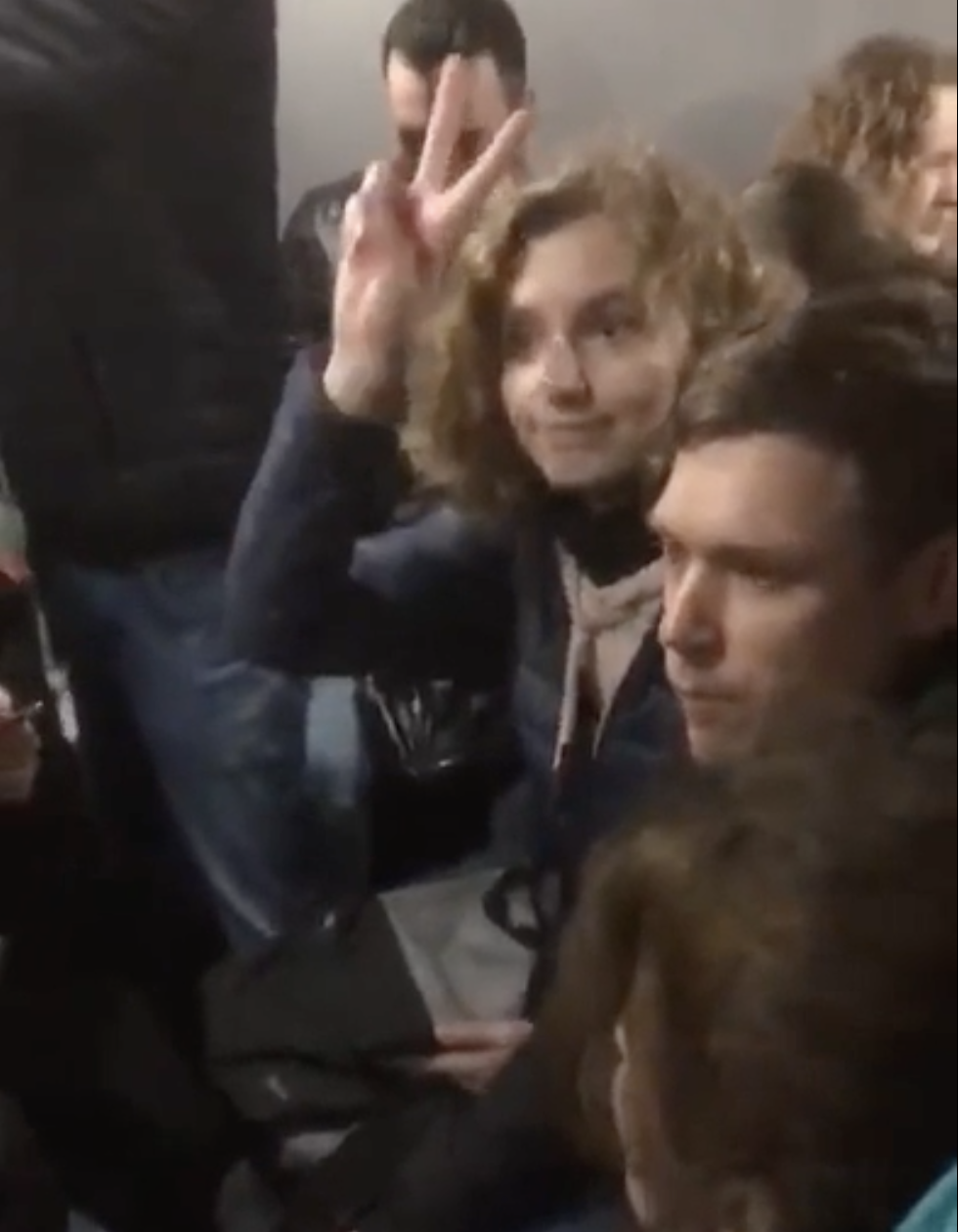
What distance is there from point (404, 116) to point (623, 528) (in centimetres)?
18

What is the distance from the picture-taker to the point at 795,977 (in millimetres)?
667

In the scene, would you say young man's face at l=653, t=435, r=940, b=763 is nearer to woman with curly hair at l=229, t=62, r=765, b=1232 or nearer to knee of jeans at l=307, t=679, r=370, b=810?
woman with curly hair at l=229, t=62, r=765, b=1232

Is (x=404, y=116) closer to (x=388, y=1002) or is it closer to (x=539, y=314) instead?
(x=539, y=314)

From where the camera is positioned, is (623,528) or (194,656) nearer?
(623,528)

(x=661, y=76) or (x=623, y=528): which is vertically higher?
(x=661, y=76)

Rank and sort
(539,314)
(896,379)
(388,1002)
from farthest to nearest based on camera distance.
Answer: (388,1002), (539,314), (896,379)

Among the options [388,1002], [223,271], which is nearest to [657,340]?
[223,271]

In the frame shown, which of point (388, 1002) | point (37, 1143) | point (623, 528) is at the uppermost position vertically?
point (623, 528)

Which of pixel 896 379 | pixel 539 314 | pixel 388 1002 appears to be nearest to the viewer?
pixel 896 379

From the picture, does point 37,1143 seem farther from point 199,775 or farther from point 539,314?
point 539,314

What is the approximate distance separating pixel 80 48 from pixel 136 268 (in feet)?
0.31

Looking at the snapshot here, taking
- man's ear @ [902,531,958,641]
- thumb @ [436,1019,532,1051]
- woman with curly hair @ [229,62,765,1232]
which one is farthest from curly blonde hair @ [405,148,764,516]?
thumb @ [436,1019,532,1051]

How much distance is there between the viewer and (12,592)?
946 millimetres

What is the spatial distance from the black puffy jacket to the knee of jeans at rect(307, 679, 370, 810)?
8 centimetres
